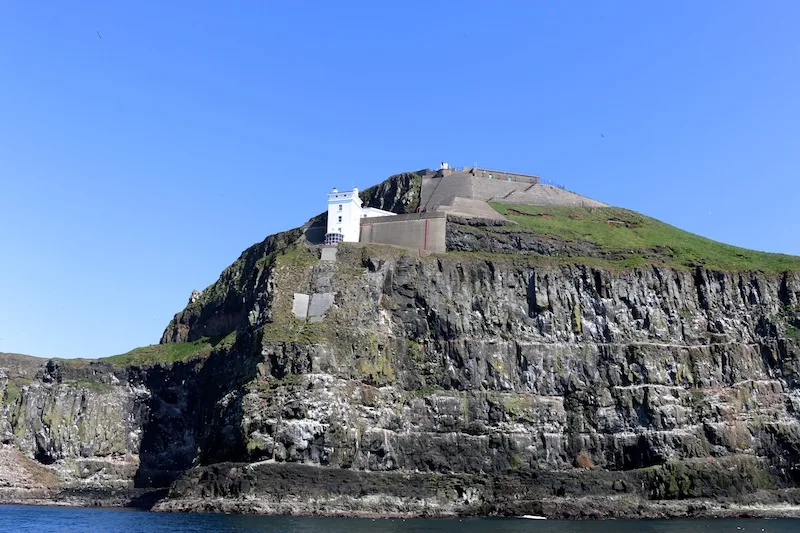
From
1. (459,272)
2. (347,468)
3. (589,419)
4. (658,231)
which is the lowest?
(347,468)

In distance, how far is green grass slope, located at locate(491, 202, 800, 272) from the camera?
4227 inches

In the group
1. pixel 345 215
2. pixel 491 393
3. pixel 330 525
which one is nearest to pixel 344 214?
pixel 345 215

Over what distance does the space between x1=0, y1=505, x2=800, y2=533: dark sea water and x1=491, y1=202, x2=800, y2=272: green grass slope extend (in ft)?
121

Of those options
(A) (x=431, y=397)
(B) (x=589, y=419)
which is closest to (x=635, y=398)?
(B) (x=589, y=419)

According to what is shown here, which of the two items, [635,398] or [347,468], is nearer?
[347,468]

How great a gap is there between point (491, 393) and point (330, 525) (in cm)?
2933

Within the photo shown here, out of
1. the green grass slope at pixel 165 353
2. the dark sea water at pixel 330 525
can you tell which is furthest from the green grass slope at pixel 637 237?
the green grass slope at pixel 165 353

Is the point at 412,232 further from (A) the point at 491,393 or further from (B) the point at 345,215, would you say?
(A) the point at 491,393

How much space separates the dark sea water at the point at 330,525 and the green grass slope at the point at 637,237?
36765mm

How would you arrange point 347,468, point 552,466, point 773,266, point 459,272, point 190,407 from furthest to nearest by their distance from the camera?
point 190,407 < point 773,266 < point 459,272 < point 552,466 < point 347,468

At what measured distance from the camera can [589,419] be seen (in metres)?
90.9

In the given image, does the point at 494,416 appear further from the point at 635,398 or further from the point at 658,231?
the point at 658,231

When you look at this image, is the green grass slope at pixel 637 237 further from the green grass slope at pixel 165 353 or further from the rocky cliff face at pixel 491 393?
the green grass slope at pixel 165 353

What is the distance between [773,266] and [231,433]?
6635 centimetres
